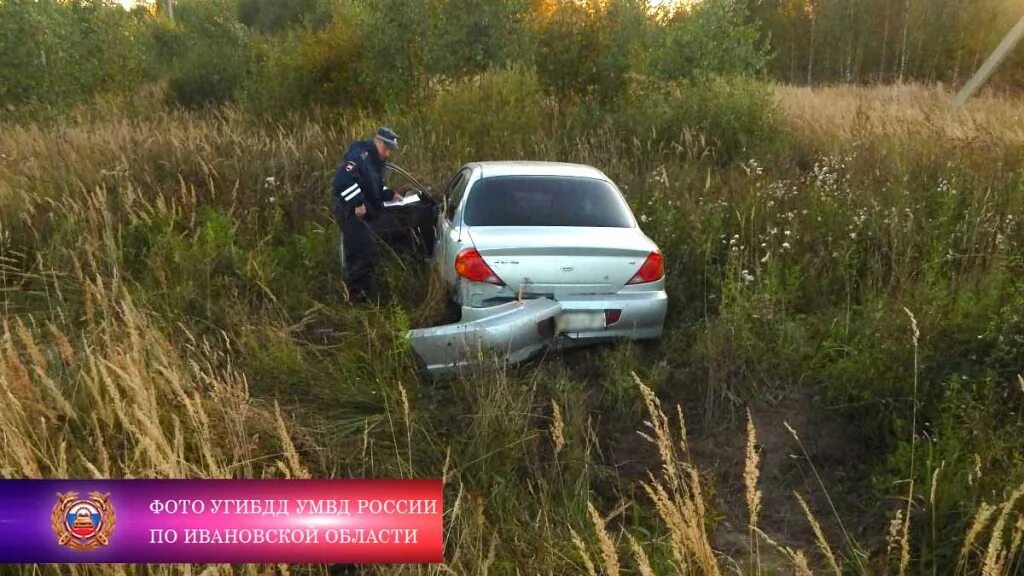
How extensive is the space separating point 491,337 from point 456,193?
223 centimetres

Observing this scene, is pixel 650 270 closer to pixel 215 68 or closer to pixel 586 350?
pixel 586 350

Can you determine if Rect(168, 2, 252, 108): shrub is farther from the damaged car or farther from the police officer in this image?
the damaged car

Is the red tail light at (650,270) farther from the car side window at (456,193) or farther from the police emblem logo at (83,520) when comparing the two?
the police emblem logo at (83,520)

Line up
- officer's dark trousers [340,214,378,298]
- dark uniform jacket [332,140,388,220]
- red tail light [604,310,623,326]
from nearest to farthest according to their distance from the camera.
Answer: red tail light [604,310,623,326] → dark uniform jacket [332,140,388,220] → officer's dark trousers [340,214,378,298]

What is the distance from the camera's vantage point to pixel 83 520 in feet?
7.25

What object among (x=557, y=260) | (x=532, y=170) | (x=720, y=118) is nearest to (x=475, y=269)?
(x=557, y=260)

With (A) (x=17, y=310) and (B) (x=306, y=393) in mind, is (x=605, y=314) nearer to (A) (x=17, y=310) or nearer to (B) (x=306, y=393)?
(B) (x=306, y=393)

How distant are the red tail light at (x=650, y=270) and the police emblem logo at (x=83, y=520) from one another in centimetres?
357

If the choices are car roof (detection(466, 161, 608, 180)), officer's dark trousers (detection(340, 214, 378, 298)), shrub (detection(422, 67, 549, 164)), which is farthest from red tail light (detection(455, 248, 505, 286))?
shrub (detection(422, 67, 549, 164))

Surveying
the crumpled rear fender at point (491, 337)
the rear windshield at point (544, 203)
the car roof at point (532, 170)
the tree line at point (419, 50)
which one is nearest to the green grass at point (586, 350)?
the crumpled rear fender at point (491, 337)

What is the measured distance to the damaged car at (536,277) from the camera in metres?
4.43

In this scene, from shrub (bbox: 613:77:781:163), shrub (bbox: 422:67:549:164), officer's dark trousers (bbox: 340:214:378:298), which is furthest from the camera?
shrub (bbox: 613:77:781:163)

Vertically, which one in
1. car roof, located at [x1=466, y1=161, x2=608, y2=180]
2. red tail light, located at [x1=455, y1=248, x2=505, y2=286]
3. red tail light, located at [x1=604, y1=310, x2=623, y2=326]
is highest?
car roof, located at [x1=466, y1=161, x2=608, y2=180]

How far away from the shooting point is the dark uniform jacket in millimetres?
5965
